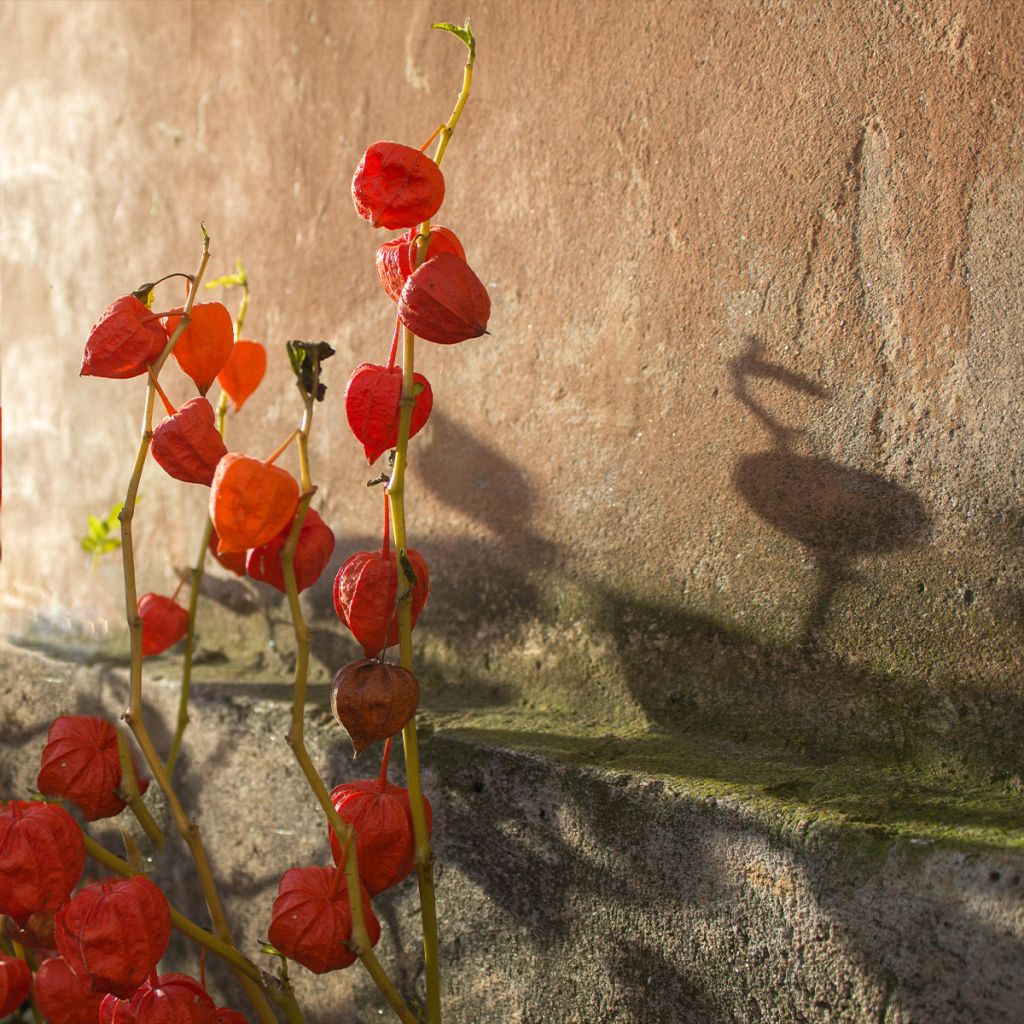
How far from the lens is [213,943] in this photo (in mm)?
943

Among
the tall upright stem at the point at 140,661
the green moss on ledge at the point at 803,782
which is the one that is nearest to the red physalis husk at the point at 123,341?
the tall upright stem at the point at 140,661

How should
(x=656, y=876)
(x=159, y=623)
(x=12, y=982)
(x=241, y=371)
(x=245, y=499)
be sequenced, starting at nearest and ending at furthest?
(x=245, y=499)
(x=656, y=876)
(x=12, y=982)
(x=241, y=371)
(x=159, y=623)

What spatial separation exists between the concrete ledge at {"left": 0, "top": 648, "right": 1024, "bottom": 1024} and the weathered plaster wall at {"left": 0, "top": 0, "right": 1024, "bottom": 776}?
0.35ft

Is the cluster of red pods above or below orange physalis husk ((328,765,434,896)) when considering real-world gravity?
below

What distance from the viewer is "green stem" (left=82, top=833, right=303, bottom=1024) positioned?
0.94 metres

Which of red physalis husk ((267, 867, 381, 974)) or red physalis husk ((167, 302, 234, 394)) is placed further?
red physalis husk ((167, 302, 234, 394))

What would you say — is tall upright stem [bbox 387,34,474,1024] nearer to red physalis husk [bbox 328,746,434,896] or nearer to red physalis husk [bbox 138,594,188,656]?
red physalis husk [bbox 328,746,434,896]

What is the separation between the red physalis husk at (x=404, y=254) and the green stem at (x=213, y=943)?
1.87 ft

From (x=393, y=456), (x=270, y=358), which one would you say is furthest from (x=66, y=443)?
(x=393, y=456)

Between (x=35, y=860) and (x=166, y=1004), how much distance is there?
6.7 inches

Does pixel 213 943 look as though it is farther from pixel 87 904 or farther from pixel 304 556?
pixel 304 556

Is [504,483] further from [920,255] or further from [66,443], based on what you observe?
[66,443]

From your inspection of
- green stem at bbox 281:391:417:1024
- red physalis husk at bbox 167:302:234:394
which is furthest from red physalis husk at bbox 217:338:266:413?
green stem at bbox 281:391:417:1024

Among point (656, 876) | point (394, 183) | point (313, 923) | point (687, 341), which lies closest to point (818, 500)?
point (687, 341)
